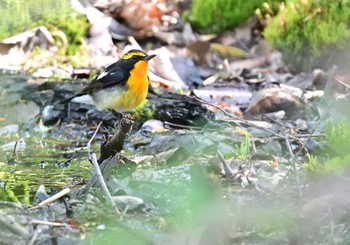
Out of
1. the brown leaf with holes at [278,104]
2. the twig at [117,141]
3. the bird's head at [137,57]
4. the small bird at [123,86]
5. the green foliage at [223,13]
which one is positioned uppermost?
the twig at [117,141]

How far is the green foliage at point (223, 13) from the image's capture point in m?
9.94

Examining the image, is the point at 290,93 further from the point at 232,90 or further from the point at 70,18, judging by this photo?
the point at 70,18

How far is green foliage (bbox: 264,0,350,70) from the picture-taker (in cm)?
816

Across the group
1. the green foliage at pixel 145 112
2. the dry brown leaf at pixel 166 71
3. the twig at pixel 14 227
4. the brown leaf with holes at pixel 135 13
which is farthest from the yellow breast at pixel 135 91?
the brown leaf with holes at pixel 135 13

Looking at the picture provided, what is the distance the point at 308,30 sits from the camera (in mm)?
8430

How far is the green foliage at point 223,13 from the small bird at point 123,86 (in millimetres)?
3872

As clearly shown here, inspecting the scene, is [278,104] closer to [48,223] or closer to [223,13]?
[223,13]

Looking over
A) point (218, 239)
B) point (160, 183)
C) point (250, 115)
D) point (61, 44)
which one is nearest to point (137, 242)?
point (218, 239)

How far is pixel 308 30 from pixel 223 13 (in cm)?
179

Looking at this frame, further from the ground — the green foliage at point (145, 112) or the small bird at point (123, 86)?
the small bird at point (123, 86)

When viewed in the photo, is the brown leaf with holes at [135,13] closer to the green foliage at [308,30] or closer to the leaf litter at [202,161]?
the leaf litter at [202,161]

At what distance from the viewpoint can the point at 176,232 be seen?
357cm

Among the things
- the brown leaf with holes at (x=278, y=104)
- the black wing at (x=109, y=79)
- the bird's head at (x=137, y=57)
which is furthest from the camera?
the brown leaf with holes at (x=278, y=104)

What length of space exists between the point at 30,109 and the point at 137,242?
4.27 metres
